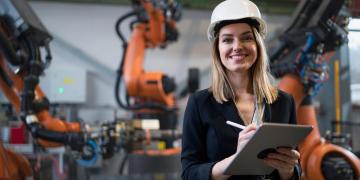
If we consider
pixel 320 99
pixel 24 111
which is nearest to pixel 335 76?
pixel 320 99

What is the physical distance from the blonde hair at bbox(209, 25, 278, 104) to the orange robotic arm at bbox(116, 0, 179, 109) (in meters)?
2.71

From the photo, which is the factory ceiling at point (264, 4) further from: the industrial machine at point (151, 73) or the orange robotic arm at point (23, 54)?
the orange robotic arm at point (23, 54)

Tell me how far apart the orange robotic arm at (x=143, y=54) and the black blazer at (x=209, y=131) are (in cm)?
274

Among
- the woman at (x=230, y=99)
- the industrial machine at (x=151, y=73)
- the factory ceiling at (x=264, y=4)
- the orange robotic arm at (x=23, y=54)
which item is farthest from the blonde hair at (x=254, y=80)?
the factory ceiling at (x=264, y=4)

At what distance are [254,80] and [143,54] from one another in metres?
2.85

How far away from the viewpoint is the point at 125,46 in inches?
164

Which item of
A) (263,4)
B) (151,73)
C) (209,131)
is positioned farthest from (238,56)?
(263,4)

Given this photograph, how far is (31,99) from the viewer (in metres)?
2.63

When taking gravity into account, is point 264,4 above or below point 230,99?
above

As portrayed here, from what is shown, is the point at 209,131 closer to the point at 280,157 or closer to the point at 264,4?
the point at 280,157

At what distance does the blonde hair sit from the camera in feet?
4.24

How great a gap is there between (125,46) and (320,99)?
3.36 m

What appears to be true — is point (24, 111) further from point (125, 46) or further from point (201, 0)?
point (201, 0)

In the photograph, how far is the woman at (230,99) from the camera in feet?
4.06
